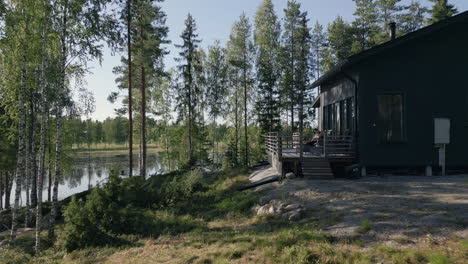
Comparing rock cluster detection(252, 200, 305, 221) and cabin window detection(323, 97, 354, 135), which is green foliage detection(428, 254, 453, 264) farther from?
cabin window detection(323, 97, 354, 135)

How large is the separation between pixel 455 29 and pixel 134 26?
58.1 ft

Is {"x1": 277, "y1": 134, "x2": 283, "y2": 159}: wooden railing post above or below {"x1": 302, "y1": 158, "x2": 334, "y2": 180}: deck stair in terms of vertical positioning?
above

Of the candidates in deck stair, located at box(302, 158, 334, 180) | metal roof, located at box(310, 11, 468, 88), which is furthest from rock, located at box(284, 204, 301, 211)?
metal roof, located at box(310, 11, 468, 88)

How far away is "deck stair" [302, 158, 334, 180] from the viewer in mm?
11297

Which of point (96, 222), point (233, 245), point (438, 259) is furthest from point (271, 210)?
point (96, 222)

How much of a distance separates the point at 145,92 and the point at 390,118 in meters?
19.6

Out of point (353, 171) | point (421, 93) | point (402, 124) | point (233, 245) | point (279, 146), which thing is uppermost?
point (421, 93)

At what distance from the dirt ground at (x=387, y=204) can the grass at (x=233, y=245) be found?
265 mm

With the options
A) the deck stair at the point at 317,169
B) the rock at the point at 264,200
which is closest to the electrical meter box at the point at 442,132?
the deck stair at the point at 317,169

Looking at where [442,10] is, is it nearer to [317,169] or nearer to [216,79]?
[216,79]

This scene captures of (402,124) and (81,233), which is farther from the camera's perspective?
(402,124)

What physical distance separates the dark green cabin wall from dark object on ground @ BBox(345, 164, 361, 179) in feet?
1.03

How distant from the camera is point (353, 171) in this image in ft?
38.0

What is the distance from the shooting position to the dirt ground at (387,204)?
5.67 m
